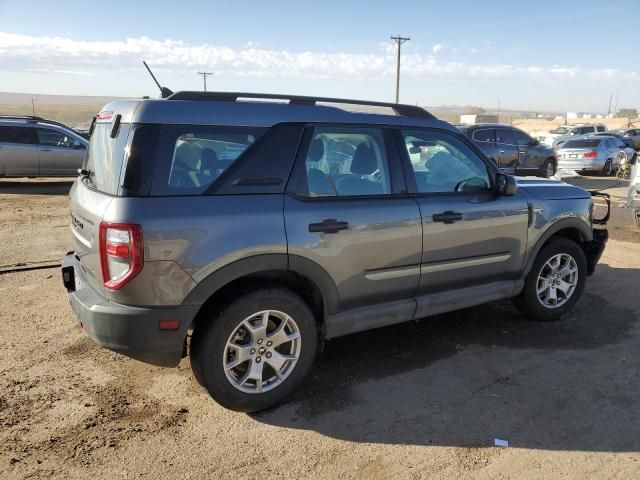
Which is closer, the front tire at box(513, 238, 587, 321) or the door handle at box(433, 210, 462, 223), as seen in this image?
the door handle at box(433, 210, 462, 223)

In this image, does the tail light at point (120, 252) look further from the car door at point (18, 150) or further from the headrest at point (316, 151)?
the car door at point (18, 150)

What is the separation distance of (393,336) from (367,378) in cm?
81

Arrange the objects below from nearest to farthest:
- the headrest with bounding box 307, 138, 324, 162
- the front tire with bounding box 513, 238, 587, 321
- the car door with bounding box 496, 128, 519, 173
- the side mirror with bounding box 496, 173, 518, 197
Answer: the headrest with bounding box 307, 138, 324, 162 → the side mirror with bounding box 496, 173, 518, 197 → the front tire with bounding box 513, 238, 587, 321 → the car door with bounding box 496, 128, 519, 173

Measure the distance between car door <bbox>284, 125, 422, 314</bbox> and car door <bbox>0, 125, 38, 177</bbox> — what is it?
12.0 meters

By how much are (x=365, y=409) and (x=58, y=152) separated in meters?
12.5

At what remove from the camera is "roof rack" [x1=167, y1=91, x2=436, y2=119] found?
3.25 m

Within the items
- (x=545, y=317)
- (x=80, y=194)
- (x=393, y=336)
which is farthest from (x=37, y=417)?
(x=545, y=317)

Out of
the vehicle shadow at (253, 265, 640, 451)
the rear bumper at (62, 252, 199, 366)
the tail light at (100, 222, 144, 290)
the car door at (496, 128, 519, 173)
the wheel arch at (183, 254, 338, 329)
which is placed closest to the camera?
the tail light at (100, 222, 144, 290)

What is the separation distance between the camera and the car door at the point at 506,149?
49.0ft

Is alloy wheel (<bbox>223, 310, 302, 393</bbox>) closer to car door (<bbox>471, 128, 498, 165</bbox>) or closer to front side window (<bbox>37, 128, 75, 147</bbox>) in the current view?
front side window (<bbox>37, 128, 75, 147</bbox>)

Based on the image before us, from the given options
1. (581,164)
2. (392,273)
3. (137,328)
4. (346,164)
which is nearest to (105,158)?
(137,328)

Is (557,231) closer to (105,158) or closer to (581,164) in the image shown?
(105,158)

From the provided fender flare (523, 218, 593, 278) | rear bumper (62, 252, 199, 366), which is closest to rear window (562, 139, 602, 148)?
fender flare (523, 218, 593, 278)

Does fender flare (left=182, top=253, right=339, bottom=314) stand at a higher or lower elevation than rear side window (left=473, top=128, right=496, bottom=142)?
lower
